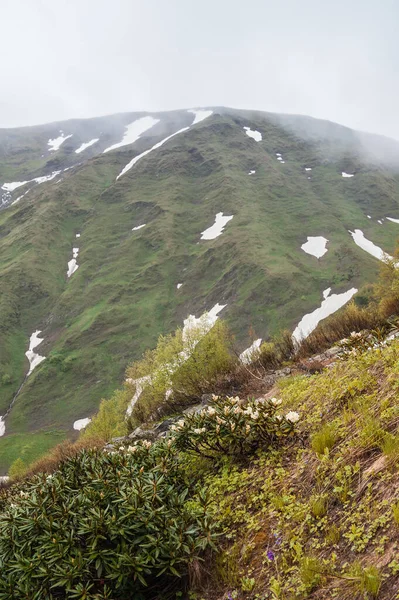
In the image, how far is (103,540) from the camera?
425cm

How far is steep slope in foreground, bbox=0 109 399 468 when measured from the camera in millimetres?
86875

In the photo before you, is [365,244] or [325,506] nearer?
[325,506]

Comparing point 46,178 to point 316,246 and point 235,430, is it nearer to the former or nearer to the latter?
point 316,246

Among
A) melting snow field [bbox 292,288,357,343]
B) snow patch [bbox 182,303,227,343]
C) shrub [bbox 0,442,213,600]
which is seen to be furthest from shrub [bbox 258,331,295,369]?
melting snow field [bbox 292,288,357,343]

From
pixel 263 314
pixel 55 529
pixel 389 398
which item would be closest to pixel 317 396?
pixel 389 398

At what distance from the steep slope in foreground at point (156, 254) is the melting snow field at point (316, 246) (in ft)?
4.12

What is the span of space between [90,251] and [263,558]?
13304 centimetres

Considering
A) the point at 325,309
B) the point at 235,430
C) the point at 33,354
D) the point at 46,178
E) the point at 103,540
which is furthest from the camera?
the point at 46,178

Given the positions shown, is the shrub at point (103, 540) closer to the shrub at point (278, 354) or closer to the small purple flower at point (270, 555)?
the small purple flower at point (270, 555)

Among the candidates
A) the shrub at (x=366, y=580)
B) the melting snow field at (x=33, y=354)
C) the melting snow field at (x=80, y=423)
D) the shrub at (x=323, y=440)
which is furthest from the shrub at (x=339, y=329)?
the melting snow field at (x=33, y=354)

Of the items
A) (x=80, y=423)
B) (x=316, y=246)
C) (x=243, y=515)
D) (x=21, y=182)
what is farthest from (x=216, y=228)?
(x=21, y=182)

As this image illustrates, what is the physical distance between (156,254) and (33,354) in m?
51.4

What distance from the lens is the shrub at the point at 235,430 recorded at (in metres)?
5.42

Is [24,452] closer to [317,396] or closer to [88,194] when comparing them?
[317,396]
